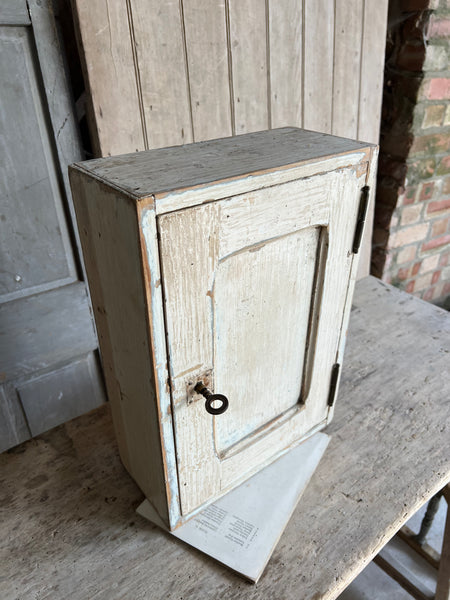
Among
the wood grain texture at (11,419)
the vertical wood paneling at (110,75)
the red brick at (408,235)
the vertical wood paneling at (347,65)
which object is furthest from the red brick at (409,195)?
the wood grain texture at (11,419)

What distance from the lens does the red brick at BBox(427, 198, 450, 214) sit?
1697mm

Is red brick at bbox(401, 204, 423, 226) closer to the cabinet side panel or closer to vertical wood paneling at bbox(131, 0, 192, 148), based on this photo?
vertical wood paneling at bbox(131, 0, 192, 148)

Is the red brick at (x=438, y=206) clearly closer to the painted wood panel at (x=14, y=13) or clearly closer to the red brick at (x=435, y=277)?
the red brick at (x=435, y=277)

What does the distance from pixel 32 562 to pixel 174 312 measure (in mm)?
480

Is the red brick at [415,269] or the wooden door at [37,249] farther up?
the wooden door at [37,249]

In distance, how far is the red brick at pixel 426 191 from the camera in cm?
162

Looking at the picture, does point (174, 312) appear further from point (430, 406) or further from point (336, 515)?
point (430, 406)

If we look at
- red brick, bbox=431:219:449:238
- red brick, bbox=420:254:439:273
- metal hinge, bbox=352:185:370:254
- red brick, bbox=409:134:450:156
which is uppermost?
metal hinge, bbox=352:185:370:254

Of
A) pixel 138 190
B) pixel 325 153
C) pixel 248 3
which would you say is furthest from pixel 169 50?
pixel 138 190

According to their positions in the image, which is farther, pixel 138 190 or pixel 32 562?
pixel 32 562

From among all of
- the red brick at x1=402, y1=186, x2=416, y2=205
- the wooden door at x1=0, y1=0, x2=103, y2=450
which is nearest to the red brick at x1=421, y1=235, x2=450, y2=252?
the red brick at x1=402, y1=186, x2=416, y2=205

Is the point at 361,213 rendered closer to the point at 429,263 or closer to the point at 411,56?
the point at 411,56

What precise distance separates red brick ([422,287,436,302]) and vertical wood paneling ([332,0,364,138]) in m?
0.86

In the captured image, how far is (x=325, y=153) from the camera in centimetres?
64
